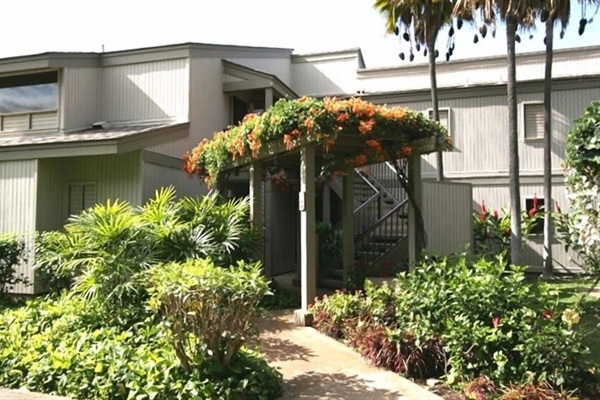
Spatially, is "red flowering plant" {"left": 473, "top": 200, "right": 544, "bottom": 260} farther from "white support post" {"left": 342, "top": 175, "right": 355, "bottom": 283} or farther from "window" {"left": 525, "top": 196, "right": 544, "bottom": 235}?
"white support post" {"left": 342, "top": 175, "right": 355, "bottom": 283}

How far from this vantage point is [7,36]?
16.7m

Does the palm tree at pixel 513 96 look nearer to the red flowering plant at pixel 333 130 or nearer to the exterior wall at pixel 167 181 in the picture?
the red flowering plant at pixel 333 130

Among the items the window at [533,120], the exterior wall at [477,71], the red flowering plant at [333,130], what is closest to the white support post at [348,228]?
the red flowering plant at [333,130]

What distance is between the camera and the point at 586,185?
387 centimetres

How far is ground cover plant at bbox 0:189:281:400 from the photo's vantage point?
485 centimetres

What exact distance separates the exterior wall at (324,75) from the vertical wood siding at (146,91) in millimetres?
6052

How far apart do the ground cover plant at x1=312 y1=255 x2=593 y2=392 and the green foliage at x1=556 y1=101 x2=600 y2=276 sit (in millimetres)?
1191

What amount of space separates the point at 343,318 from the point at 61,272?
4.79 meters

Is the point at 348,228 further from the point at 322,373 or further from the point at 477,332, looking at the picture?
the point at 477,332

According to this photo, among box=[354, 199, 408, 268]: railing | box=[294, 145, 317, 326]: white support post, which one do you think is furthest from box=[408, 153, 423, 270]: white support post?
box=[354, 199, 408, 268]: railing

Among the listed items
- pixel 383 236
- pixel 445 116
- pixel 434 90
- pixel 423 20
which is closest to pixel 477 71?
pixel 445 116

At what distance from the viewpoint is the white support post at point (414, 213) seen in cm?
838

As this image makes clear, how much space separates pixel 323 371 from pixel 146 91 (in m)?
10.9

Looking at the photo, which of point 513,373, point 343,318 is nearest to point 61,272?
point 343,318
